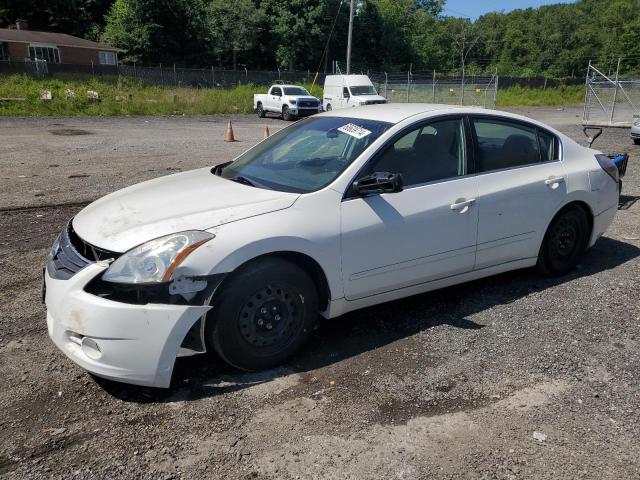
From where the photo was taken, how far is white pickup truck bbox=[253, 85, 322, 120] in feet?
90.7

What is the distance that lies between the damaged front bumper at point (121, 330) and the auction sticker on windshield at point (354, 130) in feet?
5.37

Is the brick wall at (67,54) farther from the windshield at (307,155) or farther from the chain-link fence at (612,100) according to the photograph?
the windshield at (307,155)

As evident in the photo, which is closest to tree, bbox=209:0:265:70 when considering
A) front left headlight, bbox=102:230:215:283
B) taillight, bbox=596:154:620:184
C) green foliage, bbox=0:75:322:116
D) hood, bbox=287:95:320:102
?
green foliage, bbox=0:75:322:116

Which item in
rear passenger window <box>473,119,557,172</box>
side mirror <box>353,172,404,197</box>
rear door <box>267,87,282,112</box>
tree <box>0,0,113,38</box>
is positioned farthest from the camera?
tree <box>0,0,113,38</box>

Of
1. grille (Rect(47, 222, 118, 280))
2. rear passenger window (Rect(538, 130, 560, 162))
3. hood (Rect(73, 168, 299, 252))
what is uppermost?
rear passenger window (Rect(538, 130, 560, 162))

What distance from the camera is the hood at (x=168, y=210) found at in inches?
126

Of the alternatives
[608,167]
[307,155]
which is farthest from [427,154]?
[608,167]

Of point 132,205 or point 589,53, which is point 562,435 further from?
point 589,53

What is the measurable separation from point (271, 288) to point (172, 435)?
3.31 feet

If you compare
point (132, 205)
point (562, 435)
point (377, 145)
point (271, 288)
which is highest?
point (377, 145)

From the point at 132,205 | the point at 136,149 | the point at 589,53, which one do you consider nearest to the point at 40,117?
the point at 136,149

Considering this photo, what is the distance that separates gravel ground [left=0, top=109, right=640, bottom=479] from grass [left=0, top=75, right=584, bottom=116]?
79.3 feet

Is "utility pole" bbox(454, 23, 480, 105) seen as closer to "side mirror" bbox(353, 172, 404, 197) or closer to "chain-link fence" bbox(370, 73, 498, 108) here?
"chain-link fence" bbox(370, 73, 498, 108)

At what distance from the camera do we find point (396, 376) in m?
3.48
